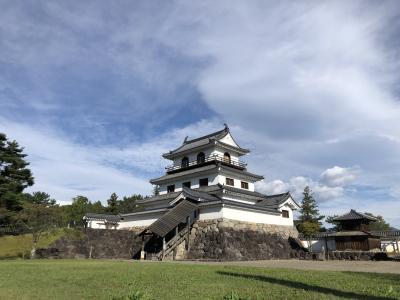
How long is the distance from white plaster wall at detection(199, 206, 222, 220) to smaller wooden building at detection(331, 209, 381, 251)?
549 inches

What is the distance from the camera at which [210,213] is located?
27.7 meters

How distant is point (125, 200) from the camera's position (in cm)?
6278

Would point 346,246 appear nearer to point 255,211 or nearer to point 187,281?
point 255,211

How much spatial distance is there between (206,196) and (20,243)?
612 inches

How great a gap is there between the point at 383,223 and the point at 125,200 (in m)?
49.8

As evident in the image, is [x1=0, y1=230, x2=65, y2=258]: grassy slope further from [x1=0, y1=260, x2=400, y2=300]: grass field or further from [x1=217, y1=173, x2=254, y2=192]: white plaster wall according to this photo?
[x1=0, y1=260, x2=400, y2=300]: grass field

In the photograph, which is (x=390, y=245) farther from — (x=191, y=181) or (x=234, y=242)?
(x=191, y=181)

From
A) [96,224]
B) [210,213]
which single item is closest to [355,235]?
[210,213]

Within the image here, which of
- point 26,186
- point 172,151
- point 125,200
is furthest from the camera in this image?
point 125,200

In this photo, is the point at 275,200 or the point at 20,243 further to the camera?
the point at 275,200

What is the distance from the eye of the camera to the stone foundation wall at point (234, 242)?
25219mm

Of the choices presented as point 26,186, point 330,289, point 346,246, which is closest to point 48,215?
point 26,186

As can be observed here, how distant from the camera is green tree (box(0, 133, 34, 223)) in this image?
33.0 m

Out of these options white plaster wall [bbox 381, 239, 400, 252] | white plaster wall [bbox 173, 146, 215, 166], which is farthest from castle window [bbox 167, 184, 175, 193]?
white plaster wall [bbox 381, 239, 400, 252]
